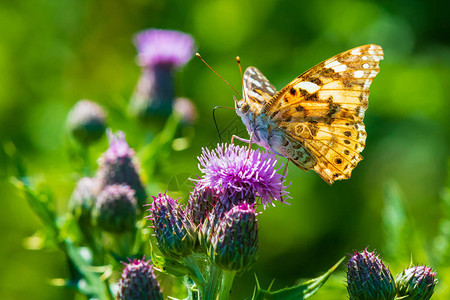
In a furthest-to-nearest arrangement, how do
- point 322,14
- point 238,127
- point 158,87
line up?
point 322,14, point 158,87, point 238,127

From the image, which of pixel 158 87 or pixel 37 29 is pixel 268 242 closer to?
pixel 158 87

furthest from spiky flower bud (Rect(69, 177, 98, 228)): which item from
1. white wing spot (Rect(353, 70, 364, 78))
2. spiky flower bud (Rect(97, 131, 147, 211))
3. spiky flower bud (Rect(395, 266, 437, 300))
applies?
spiky flower bud (Rect(395, 266, 437, 300))

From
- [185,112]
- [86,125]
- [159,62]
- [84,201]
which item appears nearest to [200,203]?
[84,201]

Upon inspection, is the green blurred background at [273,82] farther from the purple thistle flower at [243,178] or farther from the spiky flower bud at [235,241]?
the spiky flower bud at [235,241]

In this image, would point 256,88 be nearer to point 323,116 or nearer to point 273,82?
point 323,116

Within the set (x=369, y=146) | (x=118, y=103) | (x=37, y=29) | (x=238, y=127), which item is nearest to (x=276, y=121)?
(x=238, y=127)

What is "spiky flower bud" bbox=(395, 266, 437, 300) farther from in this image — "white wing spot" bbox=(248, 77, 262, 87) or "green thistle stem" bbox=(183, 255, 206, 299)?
"white wing spot" bbox=(248, 77, 262, 87)
